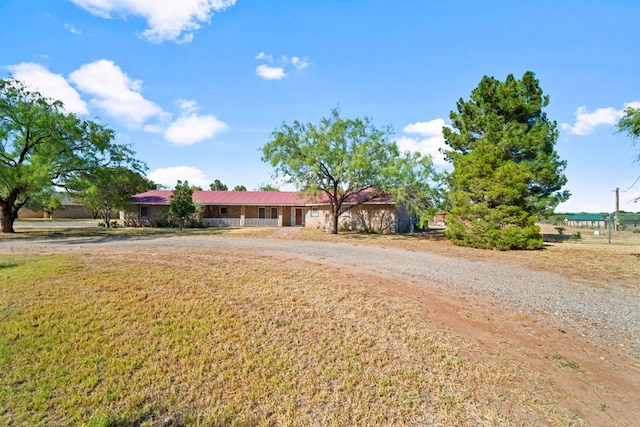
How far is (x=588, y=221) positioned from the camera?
3350 centimetres

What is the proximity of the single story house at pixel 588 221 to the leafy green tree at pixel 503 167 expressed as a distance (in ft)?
58.8

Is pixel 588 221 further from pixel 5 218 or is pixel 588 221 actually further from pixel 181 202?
pixel 5 218

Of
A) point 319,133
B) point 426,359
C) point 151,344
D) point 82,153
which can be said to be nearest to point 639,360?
point 426,359

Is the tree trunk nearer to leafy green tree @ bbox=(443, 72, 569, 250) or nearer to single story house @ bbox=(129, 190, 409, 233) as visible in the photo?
single story house @ bbox=(129, 190, 409, 233)

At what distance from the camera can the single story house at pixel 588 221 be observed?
32531 mm

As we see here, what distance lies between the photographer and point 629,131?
10.8 metres

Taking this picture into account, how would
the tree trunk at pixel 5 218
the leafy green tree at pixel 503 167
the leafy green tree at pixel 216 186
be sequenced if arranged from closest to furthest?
the leafy green tree at pixel 503 167, the tree trunk at pixel 5 218, the leafy green tree at pixel 216 186

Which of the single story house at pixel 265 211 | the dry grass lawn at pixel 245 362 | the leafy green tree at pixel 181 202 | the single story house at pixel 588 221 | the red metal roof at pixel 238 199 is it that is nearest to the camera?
the dry grass lawn at pixel 245 362

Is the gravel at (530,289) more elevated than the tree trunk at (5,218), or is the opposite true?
the tree trunk at (5,218)

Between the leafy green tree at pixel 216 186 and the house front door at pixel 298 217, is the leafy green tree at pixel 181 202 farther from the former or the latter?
the leafy green tree at pixel 216 186

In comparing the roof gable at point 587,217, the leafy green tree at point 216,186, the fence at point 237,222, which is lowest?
the fence at point 237,222

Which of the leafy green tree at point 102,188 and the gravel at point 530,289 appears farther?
the leafy green tree at point 102,188

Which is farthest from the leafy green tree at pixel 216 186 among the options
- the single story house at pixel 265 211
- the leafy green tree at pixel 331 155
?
the leafy green tree at pixel 331 155

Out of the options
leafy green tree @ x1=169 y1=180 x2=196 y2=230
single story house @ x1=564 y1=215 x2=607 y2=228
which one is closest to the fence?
Result: leafy green tree @ x1=169 y1=180 x2=196 y2=230
